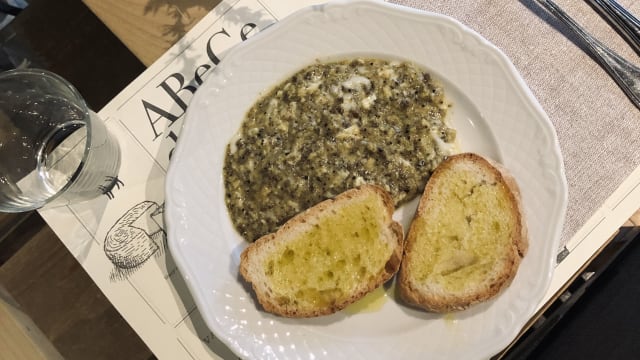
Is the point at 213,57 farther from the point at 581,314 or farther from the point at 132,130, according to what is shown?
the point at 581,314

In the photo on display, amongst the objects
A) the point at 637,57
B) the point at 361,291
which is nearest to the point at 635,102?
the point at 637,57

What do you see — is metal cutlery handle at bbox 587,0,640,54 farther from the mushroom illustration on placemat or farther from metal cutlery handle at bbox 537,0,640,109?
the mushroom illustration on placemat

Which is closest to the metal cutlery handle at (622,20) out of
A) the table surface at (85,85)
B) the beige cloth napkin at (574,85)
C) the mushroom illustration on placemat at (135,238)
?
the beige cloth napkin at (574,85)

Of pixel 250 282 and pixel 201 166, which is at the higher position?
pixel 201 166

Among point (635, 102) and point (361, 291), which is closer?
point (361, 291)

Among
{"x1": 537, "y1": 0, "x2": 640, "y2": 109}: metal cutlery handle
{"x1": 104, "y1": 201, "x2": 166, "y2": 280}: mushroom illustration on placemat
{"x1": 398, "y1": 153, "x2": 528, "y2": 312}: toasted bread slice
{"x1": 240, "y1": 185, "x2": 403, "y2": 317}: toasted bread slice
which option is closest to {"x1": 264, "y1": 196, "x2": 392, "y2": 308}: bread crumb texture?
{"x1": 240, "y1": 185, "x2": 403, "y2": 317}: toasted bread slice

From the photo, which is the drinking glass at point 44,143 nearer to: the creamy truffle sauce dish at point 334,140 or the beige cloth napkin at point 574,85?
the creamy truffle sauce dish at point 334,140
